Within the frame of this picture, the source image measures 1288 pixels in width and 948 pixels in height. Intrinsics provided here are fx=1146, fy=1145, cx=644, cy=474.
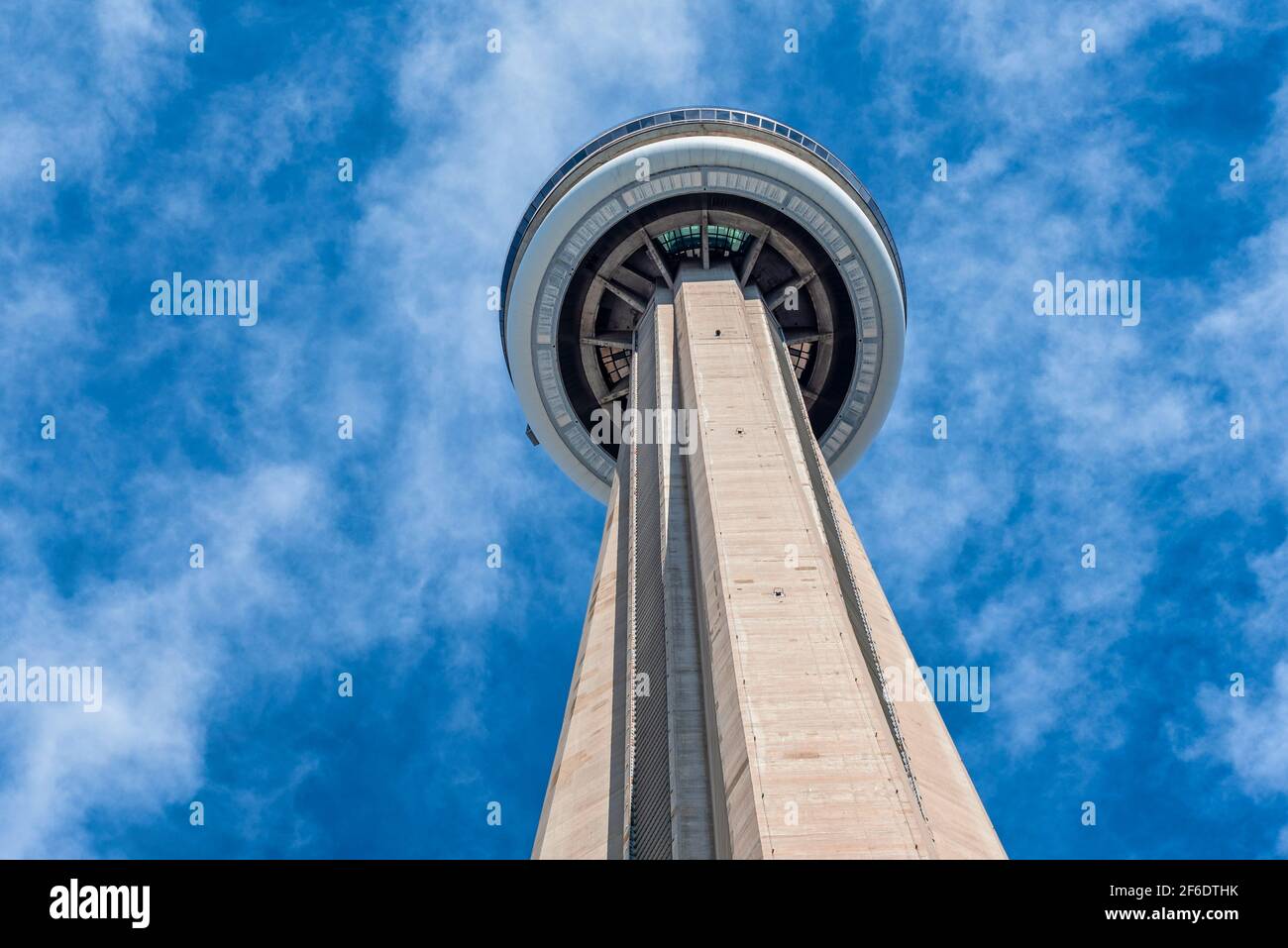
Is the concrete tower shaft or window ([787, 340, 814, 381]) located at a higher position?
window ([787, 340, 814, 381])

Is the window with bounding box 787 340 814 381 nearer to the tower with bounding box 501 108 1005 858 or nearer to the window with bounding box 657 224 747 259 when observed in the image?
the tower with bounding box 501 108 1005 858

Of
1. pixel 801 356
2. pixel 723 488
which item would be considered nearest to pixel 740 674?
pixel 723 488

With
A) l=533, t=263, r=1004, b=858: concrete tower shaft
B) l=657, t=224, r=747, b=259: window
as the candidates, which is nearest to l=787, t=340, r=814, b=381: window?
l=657, t=224, r=747, b=259: window

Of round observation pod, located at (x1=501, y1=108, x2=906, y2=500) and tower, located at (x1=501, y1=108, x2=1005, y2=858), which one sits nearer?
tower, located at (x1=501, y1=108, x2=1005, y2=858)

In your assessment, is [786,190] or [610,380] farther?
[610,380]
